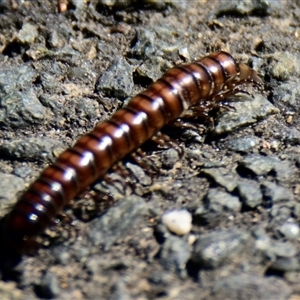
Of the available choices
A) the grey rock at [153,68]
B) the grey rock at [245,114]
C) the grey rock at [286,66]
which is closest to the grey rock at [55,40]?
the grey rock at [153,68]

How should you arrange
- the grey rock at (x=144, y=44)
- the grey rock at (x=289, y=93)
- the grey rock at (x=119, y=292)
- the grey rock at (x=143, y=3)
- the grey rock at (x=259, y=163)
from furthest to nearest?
the grey rock at (x=143, y=3)
the grey rock at (x=144, y=44)
the grey rock at (x=289, y=93)
the grey rock at (x=259, y=163)
the grey rock at (x=119, y=292)

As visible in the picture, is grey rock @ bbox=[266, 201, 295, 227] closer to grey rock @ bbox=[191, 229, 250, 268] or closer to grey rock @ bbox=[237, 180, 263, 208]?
grey rock @ bbox=[237, 180, 263, 208]

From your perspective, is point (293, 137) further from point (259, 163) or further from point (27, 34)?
point (27, 34)

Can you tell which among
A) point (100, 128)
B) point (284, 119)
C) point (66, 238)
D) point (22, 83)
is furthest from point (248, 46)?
point (66, 238)

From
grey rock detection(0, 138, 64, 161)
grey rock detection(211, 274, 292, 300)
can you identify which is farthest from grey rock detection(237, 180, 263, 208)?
grey rock detection(0, 138, 64, 161)

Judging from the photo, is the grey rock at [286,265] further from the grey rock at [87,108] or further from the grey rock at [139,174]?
the grey rock at [87,108]

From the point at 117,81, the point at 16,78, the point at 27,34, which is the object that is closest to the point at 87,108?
the point at 117,81
